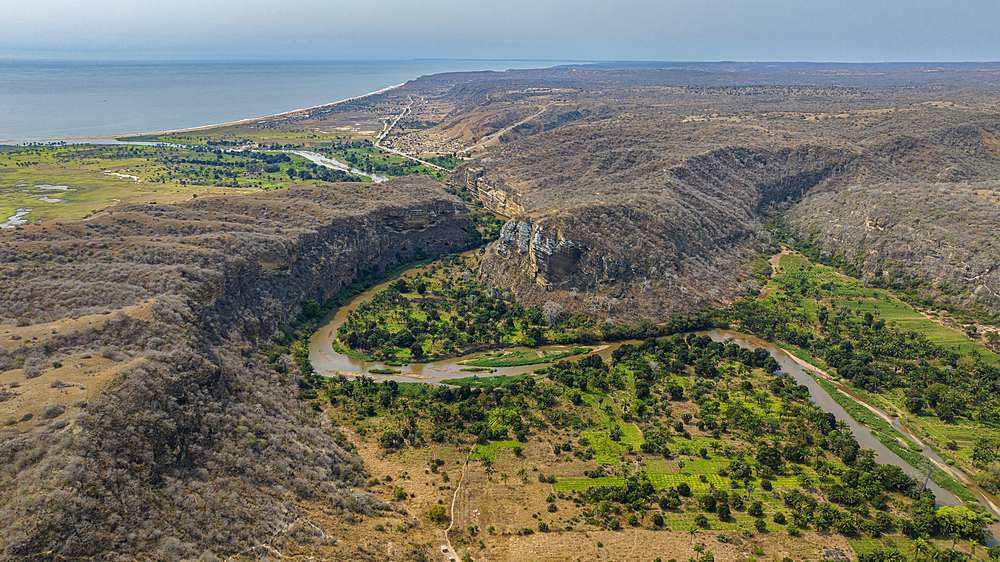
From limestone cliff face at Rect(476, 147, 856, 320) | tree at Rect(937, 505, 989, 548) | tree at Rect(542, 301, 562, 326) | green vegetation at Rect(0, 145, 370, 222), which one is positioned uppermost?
green vegetation at Rect(0, 145, 370, 222)

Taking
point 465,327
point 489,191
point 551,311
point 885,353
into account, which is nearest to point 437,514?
point 465,327

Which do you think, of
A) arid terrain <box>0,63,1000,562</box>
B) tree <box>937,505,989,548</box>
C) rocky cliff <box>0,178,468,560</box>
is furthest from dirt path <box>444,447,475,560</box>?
tree <box>937,505,989,548</box>

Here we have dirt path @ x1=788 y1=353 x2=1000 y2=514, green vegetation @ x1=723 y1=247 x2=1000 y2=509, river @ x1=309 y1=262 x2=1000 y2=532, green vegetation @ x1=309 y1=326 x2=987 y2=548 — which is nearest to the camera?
green vegetation @ x1=309 y1=326 x2=987 y2=548

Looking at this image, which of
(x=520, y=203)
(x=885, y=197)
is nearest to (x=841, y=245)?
(x=885, y=197)


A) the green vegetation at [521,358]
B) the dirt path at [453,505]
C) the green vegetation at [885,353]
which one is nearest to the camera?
the dirt path at [453,505]

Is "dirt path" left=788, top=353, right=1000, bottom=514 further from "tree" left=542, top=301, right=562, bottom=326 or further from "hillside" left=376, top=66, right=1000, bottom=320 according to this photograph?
"tree" left=542, top=301, right=562, bottom=326

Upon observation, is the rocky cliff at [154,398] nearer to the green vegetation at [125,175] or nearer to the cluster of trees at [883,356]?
the green vegetation at [125,175]

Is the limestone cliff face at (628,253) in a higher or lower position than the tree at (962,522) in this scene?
higher

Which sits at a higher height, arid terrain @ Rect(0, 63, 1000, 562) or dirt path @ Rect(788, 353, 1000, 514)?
arid terrain @ Rect(0, 63, 1000, 562)

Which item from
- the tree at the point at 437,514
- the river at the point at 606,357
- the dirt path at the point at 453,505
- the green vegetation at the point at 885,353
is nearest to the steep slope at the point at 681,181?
the green vegetation at the point at 885,353

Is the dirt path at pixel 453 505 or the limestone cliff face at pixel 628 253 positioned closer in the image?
the dirt path at pixel 453 505

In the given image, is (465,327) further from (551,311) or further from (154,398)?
(154,398)
